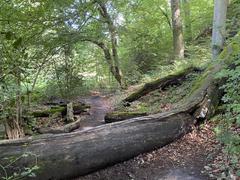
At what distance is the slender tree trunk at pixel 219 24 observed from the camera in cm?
639

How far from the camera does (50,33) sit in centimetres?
676

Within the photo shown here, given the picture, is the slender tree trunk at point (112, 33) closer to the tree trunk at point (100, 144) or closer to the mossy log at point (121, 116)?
the mossy log at point (121, 116)

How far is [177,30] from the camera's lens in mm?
11969

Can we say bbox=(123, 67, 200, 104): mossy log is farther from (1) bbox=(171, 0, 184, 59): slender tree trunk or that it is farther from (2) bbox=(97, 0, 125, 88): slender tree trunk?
(1) bbox=(171, 0, 184, 59): slender tree trunk

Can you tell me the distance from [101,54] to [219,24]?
312 inches

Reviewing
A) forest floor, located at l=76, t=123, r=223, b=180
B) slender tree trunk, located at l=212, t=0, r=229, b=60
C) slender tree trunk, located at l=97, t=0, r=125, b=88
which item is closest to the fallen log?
forest floor, located at l=76, t=123, r=223, b=180

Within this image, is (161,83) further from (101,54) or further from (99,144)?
(101,54)

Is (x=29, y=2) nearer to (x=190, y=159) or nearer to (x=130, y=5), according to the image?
(x=190, y=159)

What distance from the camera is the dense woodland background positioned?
505 centimetres

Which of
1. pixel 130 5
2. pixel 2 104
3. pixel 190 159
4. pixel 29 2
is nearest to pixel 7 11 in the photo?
pixel 29 2

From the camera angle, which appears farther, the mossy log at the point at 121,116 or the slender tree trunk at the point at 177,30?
the slender tree trunk at the point at 177,30

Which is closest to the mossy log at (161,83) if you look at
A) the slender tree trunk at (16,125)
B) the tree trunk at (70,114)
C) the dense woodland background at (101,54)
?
the dense woodland background at (101,54)

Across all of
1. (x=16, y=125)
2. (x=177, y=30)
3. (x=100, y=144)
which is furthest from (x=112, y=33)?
(x=100, y=144)

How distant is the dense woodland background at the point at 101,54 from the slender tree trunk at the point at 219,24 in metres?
0.02
